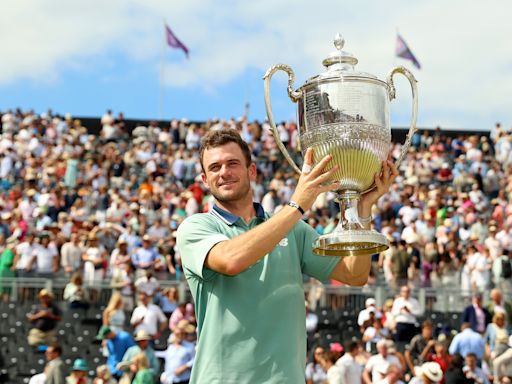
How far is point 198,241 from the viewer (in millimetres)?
4281

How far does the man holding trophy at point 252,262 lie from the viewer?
4.12m

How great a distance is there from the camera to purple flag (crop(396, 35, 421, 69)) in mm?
32469

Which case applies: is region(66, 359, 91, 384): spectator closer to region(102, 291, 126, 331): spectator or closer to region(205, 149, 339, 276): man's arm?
region(102, 291, 126, 331): spectator

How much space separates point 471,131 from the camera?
3222 cm

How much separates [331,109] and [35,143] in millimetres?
22562

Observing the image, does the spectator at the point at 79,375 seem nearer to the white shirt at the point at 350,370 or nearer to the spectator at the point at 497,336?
the white shirt at the point at 350,370

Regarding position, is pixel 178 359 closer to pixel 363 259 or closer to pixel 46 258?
pixel 46 258

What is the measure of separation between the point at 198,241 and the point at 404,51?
2907cm

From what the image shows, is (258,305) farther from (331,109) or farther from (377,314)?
(377,314)

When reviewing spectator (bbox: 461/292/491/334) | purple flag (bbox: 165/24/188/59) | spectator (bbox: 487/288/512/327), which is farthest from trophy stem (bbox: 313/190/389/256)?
purple flag (bbox: 165/24/188/59)

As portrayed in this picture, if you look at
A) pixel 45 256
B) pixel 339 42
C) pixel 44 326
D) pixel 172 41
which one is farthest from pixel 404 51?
pixel 339 42

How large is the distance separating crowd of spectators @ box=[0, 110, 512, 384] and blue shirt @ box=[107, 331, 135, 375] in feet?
0.06

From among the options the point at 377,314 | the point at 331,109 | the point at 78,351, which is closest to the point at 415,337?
the point at 377,314

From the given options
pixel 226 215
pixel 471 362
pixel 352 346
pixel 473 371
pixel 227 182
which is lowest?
pixel 473 371
